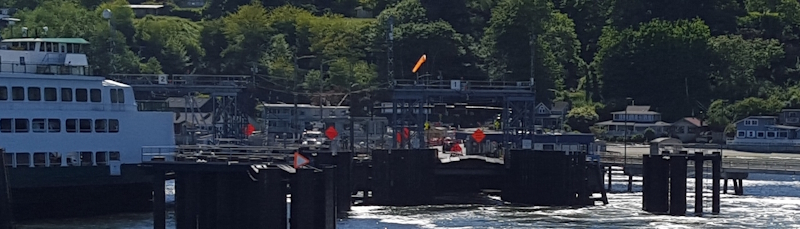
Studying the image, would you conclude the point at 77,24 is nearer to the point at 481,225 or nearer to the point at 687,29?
the point at 687,29

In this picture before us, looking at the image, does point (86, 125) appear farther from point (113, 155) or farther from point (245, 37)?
point (245, 37)

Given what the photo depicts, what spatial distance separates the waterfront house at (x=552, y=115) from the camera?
489ft

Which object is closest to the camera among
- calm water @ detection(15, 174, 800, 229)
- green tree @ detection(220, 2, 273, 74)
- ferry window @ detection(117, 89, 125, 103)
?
calm water @ detection(15, 174, 800, 229)

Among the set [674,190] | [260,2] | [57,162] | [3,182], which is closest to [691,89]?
[260,2]

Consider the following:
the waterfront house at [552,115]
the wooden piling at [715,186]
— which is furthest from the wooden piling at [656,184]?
the waterfront house at [552,115]

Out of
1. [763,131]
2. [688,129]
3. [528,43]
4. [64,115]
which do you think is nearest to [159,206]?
[64,115]

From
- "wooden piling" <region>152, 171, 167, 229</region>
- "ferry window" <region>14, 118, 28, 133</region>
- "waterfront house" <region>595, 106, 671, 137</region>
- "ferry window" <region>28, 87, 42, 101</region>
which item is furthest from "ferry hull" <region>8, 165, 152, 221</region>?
"waterfront house" <region>595, 106, 671, 137</region>

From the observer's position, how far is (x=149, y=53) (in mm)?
184250

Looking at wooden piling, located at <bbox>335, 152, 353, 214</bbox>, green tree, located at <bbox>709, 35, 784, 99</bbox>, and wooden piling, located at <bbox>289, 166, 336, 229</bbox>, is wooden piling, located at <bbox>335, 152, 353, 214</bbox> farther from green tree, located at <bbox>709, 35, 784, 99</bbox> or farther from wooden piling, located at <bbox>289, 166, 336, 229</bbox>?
green tree, located at <bbox>709, 35, 784, 99</bbox>

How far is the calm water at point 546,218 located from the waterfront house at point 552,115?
50.5 metres

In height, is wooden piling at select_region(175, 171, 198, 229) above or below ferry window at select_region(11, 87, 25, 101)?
below

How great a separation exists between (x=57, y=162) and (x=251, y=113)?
278 feet

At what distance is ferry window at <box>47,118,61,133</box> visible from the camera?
80.7m

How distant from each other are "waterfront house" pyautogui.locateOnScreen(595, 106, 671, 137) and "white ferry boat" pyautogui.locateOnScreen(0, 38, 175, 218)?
8041cm
